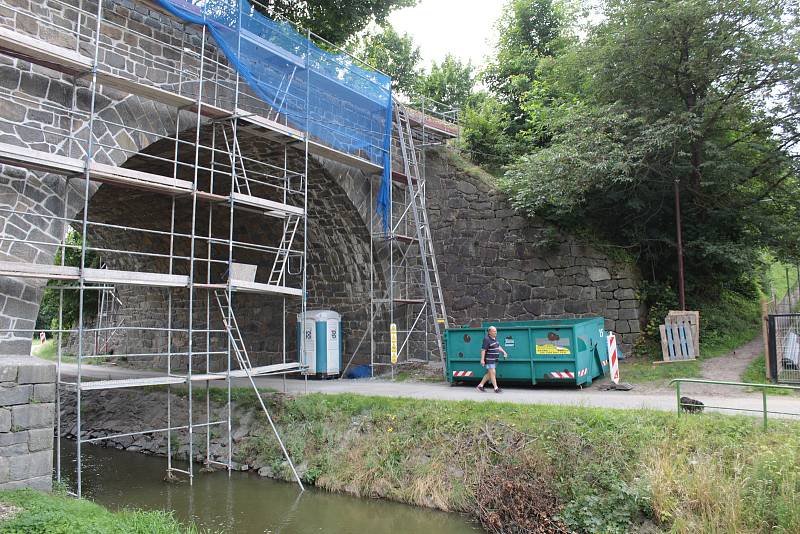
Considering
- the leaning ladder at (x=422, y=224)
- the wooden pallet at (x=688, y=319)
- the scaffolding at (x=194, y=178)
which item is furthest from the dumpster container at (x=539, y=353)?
the scaffolding at (x=194, y=178)

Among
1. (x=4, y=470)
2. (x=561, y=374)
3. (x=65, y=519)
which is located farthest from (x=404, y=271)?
(x=65, y=519)

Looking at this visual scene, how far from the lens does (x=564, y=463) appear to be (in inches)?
269

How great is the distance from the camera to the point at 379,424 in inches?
352

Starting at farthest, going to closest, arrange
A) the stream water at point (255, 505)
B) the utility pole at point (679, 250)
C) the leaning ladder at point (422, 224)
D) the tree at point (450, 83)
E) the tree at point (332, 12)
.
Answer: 1. the tree at point (450, 83)
2. the tree at point (332, 12)
3. the leaning ladder at point (422, 224)
4. the utility pole at point (679, 250)
5. the stream water at point (255, 505)

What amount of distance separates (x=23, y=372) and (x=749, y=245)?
43.8 feet

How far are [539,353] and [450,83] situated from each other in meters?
19.0

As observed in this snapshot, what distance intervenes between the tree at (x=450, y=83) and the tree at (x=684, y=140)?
515 inches

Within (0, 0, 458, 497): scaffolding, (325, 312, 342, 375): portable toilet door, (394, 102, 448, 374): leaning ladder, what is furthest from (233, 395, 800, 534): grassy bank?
(325, 312, 342, 375): portable toilet door

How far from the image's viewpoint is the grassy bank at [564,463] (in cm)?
572

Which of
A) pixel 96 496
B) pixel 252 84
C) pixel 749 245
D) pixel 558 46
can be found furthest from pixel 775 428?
A: pixel 558 46

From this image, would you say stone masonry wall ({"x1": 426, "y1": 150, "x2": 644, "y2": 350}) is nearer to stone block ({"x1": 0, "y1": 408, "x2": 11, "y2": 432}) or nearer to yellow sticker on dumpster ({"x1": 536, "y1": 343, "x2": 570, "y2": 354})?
yellow sticker on dumpster ({"x1": 536, "y1": 343, "x2": 570, "y2": 354})

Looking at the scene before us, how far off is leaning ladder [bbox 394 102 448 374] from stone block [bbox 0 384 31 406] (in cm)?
858

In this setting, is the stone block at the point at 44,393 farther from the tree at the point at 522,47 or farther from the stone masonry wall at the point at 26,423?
the tree at the point at 522,47

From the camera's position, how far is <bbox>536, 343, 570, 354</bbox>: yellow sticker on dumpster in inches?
419
